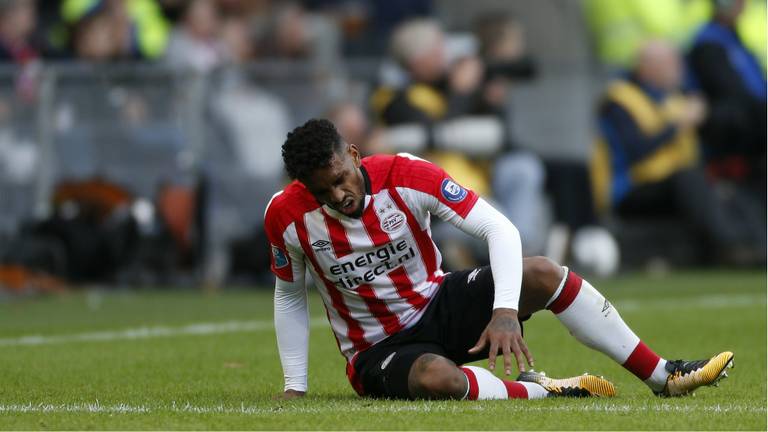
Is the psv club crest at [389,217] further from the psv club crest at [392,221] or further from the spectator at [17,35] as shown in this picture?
the spectator at [17,35]

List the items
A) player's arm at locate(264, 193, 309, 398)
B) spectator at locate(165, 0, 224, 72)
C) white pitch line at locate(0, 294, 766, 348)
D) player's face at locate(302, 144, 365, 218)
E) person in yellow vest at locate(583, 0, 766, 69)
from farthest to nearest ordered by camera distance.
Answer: person in yellow vest at locate(583, 0, 766, 69) < spectator at locate(165, 0, 224, 72) < white pitch line at locate(0, 294, 766, 348) < player's arm at locate(264, 193, 309, 398) < player's face at locate(302, 144, 365, 218)

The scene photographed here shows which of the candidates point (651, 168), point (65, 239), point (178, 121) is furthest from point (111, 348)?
point (651, 168)

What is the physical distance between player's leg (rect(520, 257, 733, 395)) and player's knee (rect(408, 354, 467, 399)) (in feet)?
1.51

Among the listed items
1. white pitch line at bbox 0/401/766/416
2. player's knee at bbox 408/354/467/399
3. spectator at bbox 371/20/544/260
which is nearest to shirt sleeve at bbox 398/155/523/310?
player's knee at bbox 408/354/467/399

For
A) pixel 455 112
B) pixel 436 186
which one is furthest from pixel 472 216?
pixel 455 112

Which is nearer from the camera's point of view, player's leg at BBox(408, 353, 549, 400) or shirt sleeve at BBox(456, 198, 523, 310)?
shirt sleeve at BBox(456, 198, 523, 310)

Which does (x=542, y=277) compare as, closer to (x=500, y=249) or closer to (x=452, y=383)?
(x=500, y=249)

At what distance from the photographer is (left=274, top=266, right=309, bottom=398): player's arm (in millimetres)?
7254

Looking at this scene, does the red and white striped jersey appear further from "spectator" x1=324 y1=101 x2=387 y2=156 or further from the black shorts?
"spectator" x1=324 y1=101 x2=387 y2=156

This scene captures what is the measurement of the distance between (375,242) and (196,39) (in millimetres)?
11221

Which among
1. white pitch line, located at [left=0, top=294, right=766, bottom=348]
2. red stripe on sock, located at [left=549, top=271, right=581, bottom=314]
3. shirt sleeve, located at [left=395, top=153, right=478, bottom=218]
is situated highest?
shirt sleeve, located at [left=395, top=153, right=478, bottom=218]

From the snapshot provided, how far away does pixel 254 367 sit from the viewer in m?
9.05

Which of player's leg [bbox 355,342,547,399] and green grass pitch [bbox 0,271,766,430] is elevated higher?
player's leg [bbox 355,342,547,399]

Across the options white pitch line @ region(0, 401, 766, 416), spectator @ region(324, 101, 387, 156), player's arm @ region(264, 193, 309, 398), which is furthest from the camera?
spectator @ region(324, 101, 387, 156)
